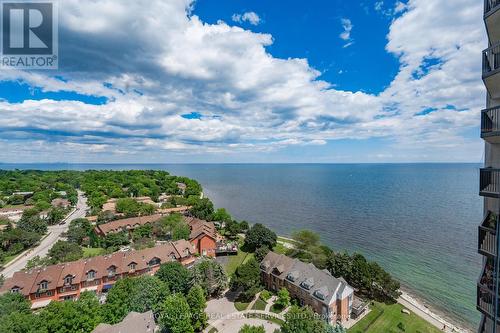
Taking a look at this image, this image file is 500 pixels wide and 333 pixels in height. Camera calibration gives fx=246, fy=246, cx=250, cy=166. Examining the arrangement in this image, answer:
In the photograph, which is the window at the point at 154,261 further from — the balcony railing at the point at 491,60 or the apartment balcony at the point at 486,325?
the balcony railing at the point at 491,60

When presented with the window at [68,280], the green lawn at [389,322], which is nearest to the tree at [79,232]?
the window at [68,280]

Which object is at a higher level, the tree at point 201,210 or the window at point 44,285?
the tree at point 201,210

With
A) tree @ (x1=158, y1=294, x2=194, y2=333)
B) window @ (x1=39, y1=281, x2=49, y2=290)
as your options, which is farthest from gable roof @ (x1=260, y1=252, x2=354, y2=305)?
window @ (x1=39, y1=281, x2=49, y2=290)

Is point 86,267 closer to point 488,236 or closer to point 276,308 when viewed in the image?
point 276,308

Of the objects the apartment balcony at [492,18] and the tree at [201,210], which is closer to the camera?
the apartment balcony at [492,18]

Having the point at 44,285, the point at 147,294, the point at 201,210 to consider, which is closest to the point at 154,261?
the point at 147,294

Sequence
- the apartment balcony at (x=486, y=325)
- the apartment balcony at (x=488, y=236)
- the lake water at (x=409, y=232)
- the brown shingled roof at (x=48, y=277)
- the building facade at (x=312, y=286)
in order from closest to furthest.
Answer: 1. the apartment balcony at (x=488, y=236)
2. the apartment balcony at (x=486, y=325)
3. the building facade at (x=312, y=286)
4. the brown shingled roof at (x=48, y=277)
5. the lake water at (x=409, y=232)

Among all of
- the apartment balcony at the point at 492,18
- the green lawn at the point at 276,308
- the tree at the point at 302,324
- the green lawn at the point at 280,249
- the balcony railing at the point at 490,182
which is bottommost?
the green lawn at the point at 276,308
